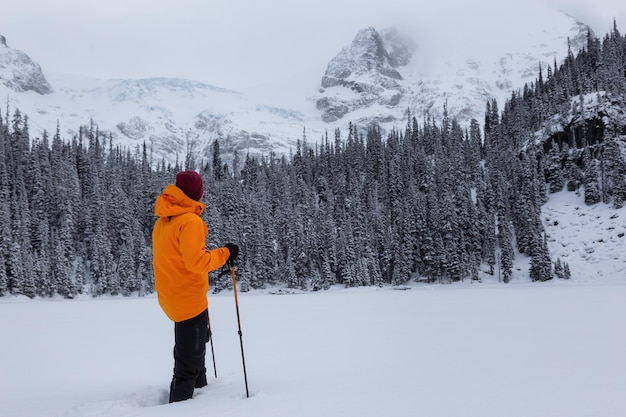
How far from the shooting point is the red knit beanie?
520 cm

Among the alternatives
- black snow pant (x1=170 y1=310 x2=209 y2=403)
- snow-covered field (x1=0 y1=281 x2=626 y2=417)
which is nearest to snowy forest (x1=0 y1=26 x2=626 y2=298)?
snow-covered field (x1=0 y1=281 x2=626 y2=417)

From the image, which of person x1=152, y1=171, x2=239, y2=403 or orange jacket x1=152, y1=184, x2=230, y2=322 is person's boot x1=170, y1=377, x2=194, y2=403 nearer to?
person x1=152, y1=171, x2=239, y2=403

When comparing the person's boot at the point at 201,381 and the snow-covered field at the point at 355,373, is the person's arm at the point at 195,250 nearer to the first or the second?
the snow-covered field at the point at 355,373

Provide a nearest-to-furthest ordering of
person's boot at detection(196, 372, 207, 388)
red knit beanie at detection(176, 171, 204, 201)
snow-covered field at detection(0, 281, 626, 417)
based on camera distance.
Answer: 1. snow-covered field at detection(0, 281, 626, 417)
2. red knit beanie at detection(176, 171, 204, 201)
3. person's boot at detection(196, 372, 207, 388)

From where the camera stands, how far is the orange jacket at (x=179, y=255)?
4.88 metres

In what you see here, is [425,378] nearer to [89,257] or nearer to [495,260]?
[495,260]

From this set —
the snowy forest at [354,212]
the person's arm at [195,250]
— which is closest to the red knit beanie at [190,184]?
the person's arm at [195,250]

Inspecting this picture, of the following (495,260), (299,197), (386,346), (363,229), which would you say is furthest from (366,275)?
(386,346)

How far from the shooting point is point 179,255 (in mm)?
5016

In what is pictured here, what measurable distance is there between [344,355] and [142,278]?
209 feet

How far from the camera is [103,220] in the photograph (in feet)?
235

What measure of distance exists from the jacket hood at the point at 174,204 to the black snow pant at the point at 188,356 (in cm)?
136

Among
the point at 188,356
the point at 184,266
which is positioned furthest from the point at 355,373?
the point at 184,266

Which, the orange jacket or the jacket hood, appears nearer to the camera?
the orange jacket
